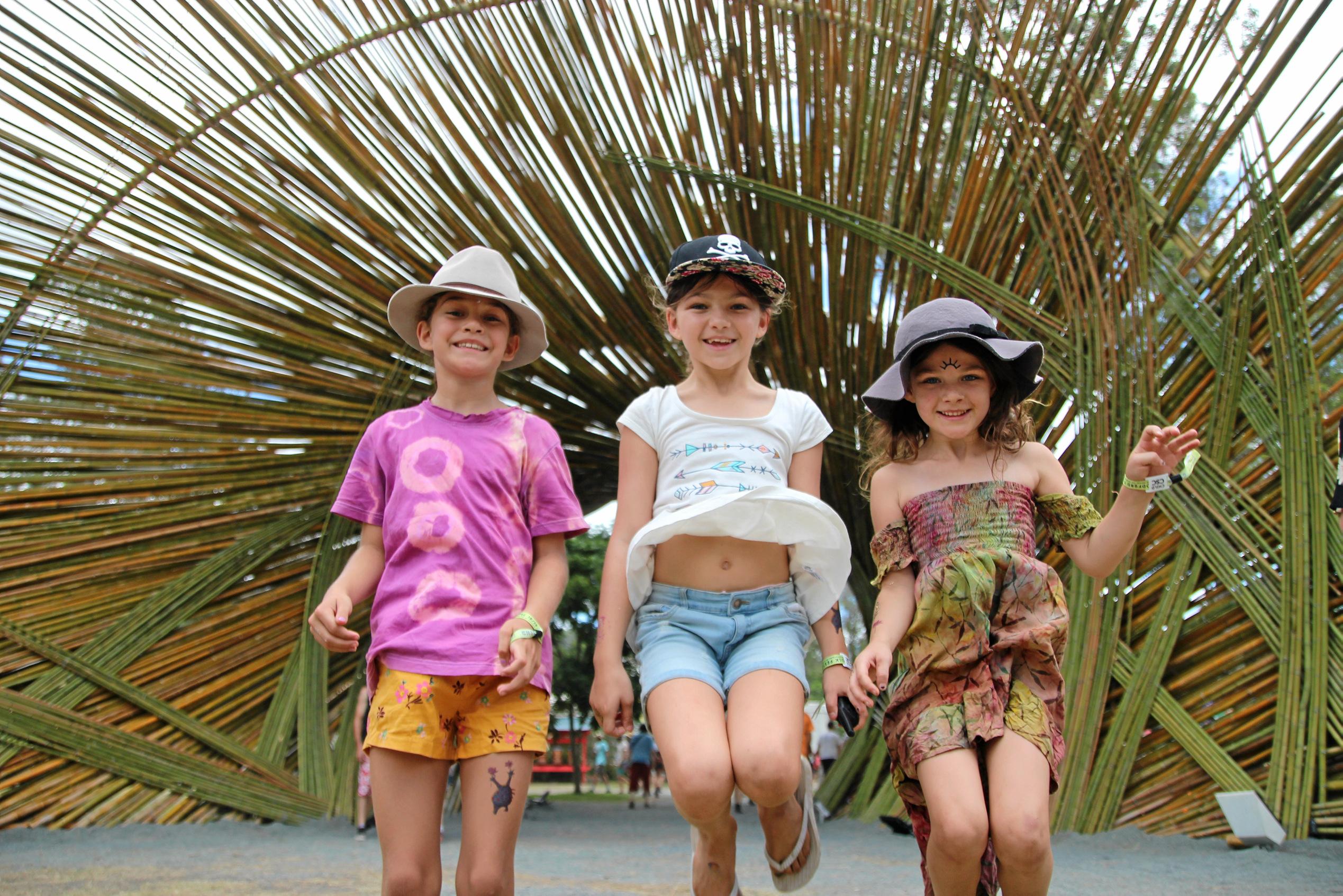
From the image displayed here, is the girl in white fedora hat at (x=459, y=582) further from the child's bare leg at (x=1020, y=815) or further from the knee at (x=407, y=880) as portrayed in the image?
the child's bare leg at (x=1020, y=815)

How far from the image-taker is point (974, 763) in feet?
5.87

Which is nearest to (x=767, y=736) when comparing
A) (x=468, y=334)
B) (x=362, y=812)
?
(x=468, y=334)

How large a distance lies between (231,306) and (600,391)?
2.01 m

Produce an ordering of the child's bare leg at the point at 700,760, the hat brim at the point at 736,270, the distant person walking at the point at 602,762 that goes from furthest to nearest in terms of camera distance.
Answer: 1. the distant person walking at the point at 602,762
2. the hat brim at the point at 736,270
3. the child's bare leg at the point at 700,760

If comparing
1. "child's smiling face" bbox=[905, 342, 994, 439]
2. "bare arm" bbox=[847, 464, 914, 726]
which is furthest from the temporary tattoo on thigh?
"child's smiling face" bbox=[905, 342, 994, 439]

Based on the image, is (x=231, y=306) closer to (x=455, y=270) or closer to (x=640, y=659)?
(x=455, y=270)

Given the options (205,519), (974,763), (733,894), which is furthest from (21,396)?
(974,763)

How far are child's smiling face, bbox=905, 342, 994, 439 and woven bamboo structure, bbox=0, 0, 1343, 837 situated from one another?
214cm

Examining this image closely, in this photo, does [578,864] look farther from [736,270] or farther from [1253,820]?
[736,270]

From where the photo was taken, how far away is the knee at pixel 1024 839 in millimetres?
1680

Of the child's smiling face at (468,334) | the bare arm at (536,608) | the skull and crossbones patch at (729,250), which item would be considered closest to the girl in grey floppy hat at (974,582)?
the skull and crossbones patch at (729,250)

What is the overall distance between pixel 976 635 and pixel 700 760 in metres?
0.56

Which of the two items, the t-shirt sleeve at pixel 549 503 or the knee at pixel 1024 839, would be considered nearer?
the knee at pixel 1024 839

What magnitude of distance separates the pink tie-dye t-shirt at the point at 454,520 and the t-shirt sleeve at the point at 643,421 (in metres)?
0.16
